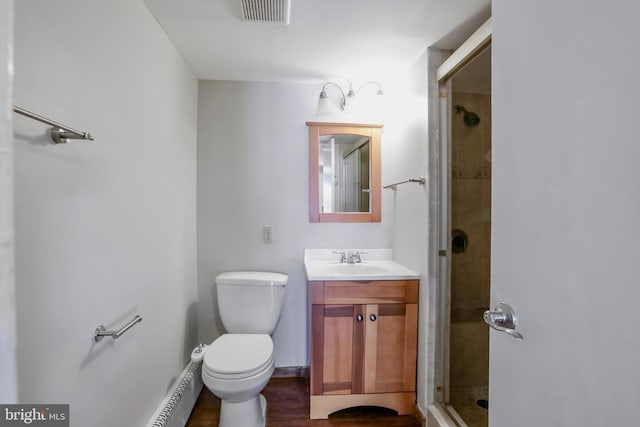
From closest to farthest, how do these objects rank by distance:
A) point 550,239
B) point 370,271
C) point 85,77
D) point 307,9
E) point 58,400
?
point 550,239, point 58,400, point 85,77, point 307,9, point 370,271

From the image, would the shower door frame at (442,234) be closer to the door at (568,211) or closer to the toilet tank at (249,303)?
the door at (568,211)

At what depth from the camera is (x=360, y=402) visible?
161cm

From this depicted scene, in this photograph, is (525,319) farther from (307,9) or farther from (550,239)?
(307,9)

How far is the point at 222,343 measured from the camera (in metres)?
1.57

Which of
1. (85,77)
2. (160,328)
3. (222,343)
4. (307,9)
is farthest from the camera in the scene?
(222,343)

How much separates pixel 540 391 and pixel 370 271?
1326 mm

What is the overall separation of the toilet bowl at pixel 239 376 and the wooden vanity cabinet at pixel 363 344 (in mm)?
319

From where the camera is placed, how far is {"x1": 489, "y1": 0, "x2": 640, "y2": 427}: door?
0.43 metres

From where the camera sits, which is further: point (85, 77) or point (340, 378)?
point (340, 378)

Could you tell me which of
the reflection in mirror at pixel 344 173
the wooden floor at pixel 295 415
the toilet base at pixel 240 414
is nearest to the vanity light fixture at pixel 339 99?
the reflection in mirror at pixel 344 173

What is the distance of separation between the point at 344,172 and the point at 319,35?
95 cm

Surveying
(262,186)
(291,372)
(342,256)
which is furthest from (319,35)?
(291,372)

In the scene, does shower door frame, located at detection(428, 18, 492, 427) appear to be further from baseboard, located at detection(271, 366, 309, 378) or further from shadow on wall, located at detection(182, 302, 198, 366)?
shadow on wall, located at detection(182, 302, 198, 366)

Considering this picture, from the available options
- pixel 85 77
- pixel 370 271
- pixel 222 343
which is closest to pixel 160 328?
pixel 222 343
